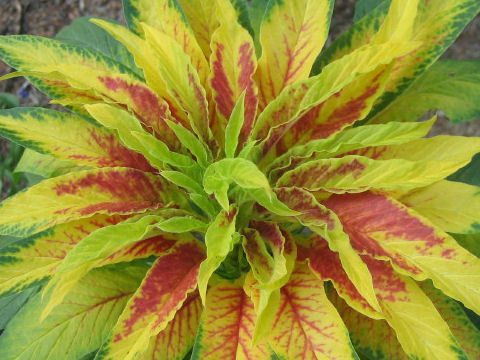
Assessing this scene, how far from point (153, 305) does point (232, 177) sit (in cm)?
20

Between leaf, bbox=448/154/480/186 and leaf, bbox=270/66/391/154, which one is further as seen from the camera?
leaf, bbox=448/154/480/186

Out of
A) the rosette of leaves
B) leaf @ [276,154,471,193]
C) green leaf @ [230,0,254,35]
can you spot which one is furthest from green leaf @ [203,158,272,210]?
green leaf @ [230,0,254,35]

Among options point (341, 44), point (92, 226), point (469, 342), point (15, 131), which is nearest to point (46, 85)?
point (15, 131)

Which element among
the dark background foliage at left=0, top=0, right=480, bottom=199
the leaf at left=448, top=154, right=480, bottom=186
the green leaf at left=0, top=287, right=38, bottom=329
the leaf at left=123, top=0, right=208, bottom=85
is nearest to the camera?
the leaf at left=123, top=0, right=208, bottom=85

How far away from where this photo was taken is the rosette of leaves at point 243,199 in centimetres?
60

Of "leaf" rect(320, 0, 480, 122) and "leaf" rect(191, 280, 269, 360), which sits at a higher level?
"leaf" rect(320, 0, 480, 122)

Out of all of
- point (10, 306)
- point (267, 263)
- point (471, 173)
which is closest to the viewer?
point (267, 263)

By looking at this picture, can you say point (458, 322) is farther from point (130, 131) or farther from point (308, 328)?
point (130, 131)

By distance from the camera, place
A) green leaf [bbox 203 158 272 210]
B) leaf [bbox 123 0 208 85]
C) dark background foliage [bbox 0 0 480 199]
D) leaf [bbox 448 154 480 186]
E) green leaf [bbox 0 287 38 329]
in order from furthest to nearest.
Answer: dark background foliage [bbox 0 0 480 199]
green leaf [bbox 0 287 38 329]
leaf [bbox 448 154 480 186]
leaf [bbox 123 0 208 85]
green leaf [bbox 203 158 272 210]

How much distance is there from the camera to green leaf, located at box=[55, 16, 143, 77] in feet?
3.43

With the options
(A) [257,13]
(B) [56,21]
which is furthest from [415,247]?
(B) [56,21]

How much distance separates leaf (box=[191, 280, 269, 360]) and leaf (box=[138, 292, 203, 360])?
0.11 feet

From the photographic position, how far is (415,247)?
601mm

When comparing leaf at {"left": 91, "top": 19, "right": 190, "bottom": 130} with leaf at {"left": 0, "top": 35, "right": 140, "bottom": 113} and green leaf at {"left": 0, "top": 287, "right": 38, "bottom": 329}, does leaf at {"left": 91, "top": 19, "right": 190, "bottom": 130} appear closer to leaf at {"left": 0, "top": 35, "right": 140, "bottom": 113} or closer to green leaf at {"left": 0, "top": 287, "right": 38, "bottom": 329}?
leaf at {"left": 0, "top": 35, "right": 140, "bottom": 113}
